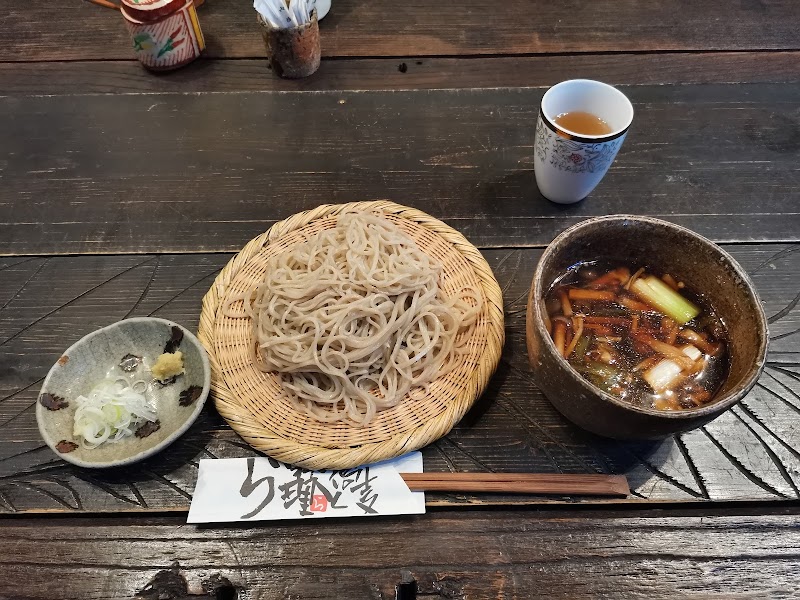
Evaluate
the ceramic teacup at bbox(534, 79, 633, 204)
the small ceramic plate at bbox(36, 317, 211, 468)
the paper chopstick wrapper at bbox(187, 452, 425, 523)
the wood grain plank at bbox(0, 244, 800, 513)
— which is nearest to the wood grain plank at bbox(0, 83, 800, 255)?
the ceramic teacup at bbox(534, 79, 633, 204)

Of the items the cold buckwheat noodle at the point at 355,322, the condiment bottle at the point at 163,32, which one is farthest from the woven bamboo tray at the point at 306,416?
the condiment bottle at the point at 163,32

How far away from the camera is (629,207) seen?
196 centimetres

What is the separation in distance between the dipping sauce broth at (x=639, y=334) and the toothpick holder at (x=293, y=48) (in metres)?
1.50

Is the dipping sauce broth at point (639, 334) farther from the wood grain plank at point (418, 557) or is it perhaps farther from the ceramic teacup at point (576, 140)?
the ceramic teacup at point (576, 140)

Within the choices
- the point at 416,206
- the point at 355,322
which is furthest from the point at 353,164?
the point at 355,322

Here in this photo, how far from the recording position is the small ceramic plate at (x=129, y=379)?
1.38 m

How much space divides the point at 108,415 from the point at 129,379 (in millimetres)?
141

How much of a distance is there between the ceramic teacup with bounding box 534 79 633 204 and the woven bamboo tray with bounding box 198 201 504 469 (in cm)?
40

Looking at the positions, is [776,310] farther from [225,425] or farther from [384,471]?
[225,425]

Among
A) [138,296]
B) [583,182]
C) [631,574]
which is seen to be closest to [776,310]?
[583,182]

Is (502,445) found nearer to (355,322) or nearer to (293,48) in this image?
(355,322)

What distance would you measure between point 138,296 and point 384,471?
962 millimetres

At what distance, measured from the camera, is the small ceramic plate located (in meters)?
1.38

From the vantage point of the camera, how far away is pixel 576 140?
168 centimetres
